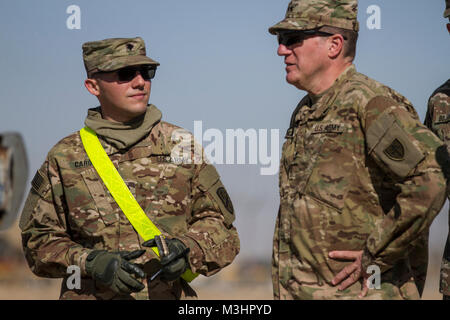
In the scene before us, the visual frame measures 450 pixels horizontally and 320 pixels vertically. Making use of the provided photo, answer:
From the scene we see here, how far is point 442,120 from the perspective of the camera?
691cm

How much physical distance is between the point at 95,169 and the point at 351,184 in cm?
217

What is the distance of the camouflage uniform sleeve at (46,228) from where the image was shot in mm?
6230

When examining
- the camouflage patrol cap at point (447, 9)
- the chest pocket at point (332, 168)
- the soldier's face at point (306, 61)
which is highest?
the camouflage patrol cap at point (447, 9)

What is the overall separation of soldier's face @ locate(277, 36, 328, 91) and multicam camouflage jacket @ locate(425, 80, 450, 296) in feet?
5.21

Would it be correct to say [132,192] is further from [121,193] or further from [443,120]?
[443,120]

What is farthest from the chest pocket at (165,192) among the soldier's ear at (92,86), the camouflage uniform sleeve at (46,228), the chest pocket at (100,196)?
the soldier's ear at (92,86)

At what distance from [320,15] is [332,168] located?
3.84 feet

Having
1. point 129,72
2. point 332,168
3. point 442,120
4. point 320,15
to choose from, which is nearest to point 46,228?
point 129,72

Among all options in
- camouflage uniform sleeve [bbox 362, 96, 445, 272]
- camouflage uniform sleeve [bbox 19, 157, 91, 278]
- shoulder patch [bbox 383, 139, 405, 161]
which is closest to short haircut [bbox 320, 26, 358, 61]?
camouflage uniform sleeve [bbox 362, 96, 445, 272]

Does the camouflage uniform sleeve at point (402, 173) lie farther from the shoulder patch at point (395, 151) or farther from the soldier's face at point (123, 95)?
the soldier's face at point (123, 95)

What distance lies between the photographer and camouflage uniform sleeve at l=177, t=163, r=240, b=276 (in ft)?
20.4

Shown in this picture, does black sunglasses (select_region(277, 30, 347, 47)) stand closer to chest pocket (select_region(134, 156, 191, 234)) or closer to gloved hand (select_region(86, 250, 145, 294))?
chest pocket (select_region(134, 156, 191, 234))

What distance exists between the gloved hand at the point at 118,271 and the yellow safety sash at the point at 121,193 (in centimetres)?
32
